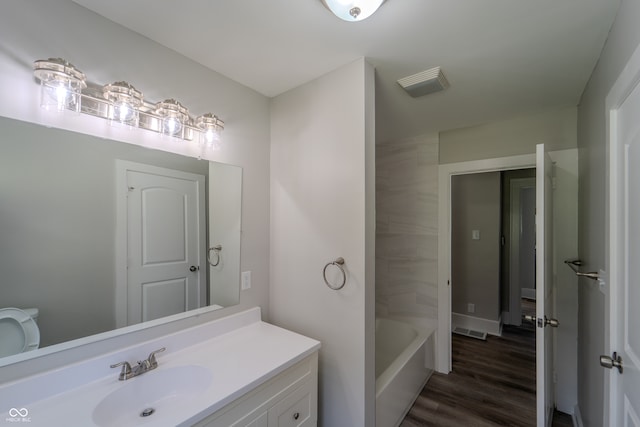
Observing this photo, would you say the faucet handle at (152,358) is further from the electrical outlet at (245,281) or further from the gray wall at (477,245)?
the gray wall at (477,245)

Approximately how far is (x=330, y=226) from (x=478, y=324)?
3220mm

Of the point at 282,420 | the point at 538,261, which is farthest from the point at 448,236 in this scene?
the point at 282,420

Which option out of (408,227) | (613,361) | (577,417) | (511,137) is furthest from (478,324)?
(613,361)

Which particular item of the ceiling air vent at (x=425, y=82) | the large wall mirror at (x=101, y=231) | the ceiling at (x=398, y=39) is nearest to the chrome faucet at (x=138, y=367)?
the large wall mirror at (x=101, y=231)

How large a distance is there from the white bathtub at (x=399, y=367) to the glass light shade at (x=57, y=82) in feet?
7.07

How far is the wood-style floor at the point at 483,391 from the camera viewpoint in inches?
77.1

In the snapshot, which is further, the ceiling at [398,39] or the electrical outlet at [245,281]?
the electrical outlet at [245,281]

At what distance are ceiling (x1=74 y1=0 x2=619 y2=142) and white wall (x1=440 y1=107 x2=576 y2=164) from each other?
0.31m

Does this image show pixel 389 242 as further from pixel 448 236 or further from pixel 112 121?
pixel 112 121

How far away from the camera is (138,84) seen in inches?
48.9

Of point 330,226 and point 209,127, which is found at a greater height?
point 209,127

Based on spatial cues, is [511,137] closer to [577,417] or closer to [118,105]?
[577,417]

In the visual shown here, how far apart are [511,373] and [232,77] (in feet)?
11.5

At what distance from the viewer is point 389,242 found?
293 centimetres
